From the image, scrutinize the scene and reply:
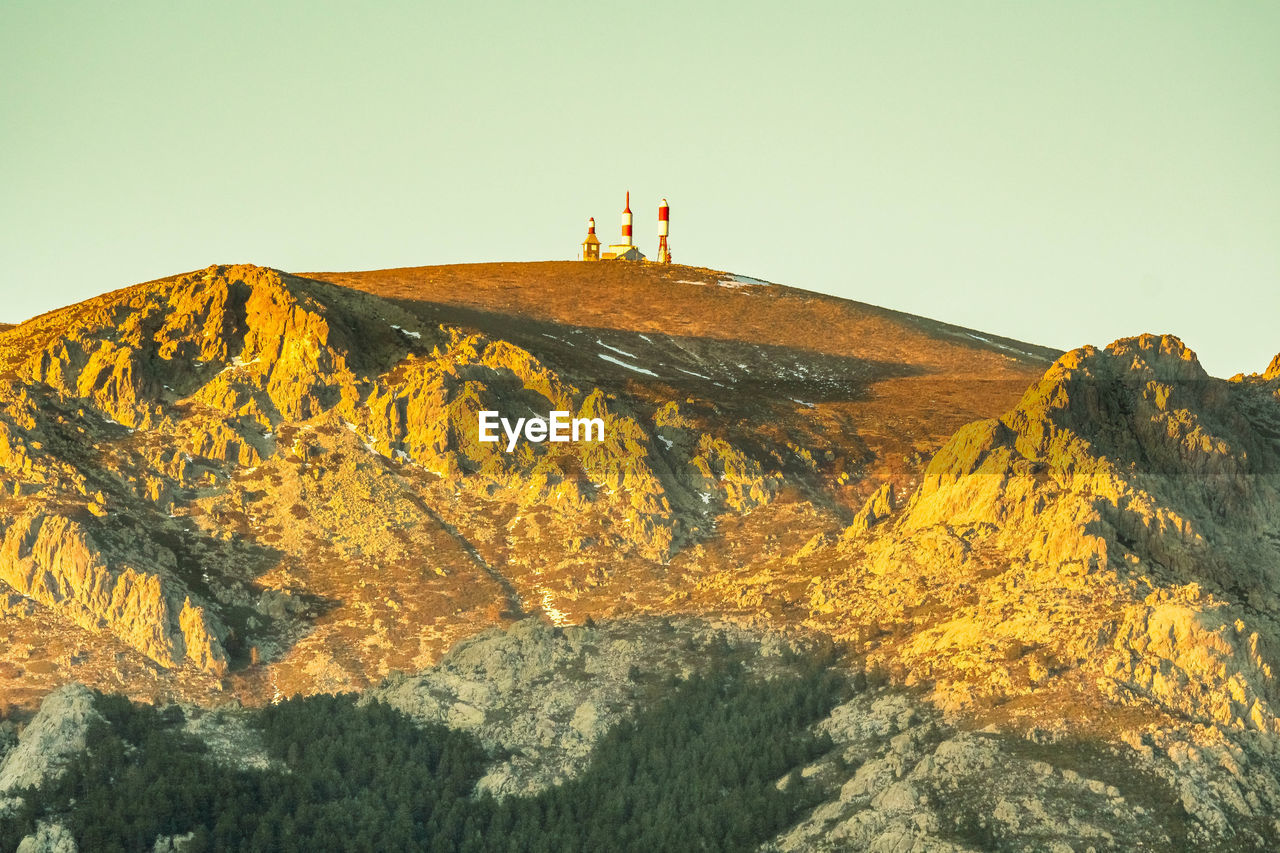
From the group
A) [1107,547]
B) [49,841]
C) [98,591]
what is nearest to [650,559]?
[1107,547]

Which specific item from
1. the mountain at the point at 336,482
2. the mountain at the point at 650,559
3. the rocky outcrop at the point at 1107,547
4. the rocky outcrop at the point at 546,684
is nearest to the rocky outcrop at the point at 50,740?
the mountain at the point at 650,559

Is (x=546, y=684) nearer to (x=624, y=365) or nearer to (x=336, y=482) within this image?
(x=336, y=482)

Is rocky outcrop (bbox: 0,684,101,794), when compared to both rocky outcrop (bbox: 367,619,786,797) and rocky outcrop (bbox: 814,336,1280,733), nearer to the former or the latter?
rocky outcrop (bbox: 367,619,786,797)

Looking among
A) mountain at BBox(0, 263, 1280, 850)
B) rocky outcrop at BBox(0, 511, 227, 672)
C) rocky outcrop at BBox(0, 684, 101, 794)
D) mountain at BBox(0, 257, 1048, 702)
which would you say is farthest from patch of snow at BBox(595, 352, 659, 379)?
rocky outcrop at BBox(0, 684, 101, 794)

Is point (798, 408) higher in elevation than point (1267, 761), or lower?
higher

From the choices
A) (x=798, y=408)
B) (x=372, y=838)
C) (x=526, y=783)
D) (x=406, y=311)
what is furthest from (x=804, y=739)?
(x=406, y=311)

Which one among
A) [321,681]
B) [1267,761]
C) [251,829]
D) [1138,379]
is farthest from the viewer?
[1138,379]

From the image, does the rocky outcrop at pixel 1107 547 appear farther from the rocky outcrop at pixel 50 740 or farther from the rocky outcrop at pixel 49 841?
the rocky outcrop at pixel 49 841

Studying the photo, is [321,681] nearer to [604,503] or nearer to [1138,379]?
[604,503]
